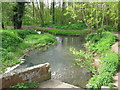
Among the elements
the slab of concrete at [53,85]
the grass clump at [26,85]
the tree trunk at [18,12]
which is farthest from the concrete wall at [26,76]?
the tree trunk at [18,12]

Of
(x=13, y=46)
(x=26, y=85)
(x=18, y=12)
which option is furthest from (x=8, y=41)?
(x=18, y=12)

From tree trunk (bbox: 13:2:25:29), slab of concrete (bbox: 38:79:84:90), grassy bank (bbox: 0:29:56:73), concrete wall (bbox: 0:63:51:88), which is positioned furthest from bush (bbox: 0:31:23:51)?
tree trunk (bbox: 13:2:25:29)

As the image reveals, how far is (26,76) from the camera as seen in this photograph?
194 inches

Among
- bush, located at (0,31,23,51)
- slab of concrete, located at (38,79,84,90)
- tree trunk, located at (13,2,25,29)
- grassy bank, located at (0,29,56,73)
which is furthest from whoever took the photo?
tree trunk, located at (13,2,25,29)

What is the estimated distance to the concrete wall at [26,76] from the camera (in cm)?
454

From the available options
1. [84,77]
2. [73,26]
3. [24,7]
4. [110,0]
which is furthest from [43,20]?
[84,77]

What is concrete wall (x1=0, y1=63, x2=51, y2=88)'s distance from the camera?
4.54 meters

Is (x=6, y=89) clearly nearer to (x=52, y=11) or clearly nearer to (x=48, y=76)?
(x=48, y=76)

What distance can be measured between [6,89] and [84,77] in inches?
136

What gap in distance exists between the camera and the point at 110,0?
10.6 metres

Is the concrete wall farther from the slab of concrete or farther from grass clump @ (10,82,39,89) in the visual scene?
the slab of concrete

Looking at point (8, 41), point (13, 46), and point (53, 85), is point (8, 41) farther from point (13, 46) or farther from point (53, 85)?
point (53, 85)

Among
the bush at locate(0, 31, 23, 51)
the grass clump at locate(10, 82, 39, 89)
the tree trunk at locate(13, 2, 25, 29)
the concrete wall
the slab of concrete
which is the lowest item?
the slab of concrete

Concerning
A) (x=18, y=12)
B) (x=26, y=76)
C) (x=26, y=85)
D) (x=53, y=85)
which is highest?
(x=18, y=12)
